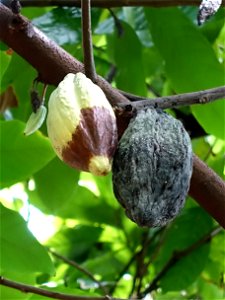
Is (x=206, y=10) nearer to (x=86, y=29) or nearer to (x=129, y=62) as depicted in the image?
(x=86, y=29)

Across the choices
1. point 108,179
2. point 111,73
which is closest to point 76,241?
point 108,179

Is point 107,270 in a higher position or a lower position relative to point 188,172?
lower

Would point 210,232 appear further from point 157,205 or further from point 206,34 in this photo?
point 157,205

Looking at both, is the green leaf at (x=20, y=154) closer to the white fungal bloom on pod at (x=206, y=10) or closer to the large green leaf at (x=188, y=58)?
the large green leaf at (x=188, y=58)

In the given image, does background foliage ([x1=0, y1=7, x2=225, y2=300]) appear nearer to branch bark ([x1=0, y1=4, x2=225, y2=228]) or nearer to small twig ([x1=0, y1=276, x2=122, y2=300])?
small twig ([x1=0, y1=276, x2=122, y2=300])

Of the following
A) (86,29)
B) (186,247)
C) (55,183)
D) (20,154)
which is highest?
(86,29)

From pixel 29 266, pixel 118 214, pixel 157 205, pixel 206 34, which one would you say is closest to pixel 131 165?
pixel 157 205
